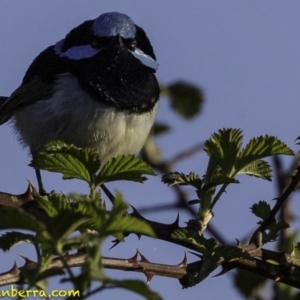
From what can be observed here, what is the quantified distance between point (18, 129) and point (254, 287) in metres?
2.65

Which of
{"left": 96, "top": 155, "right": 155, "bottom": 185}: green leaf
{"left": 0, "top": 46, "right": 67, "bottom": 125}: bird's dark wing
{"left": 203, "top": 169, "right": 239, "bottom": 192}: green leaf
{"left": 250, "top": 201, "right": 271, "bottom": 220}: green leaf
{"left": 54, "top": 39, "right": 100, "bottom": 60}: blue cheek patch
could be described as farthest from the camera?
{"left": 0, "top": 46, "right": 67, "bottom": 125}: bird's dark wing

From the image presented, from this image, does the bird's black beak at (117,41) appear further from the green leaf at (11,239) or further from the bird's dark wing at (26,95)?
the green leaf at (11,239)

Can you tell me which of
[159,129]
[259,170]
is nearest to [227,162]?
[259,170]

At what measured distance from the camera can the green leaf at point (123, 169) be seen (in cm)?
190

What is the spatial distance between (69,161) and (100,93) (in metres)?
2.41

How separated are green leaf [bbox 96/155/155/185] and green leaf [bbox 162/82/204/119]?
163 centimetres

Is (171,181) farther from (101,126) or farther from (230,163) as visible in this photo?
(101,126)

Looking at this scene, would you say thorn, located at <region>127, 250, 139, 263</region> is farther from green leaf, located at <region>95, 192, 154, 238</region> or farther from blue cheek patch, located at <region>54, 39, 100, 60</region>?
blue cheek patch, located at <region>54, 39, 100, 60</region>

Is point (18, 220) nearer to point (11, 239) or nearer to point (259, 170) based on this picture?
point (11, 239)

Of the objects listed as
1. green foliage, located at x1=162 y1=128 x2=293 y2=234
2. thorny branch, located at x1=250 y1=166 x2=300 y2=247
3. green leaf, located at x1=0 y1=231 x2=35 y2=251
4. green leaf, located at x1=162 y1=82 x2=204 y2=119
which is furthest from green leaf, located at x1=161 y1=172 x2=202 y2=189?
green leaf, located at x1=162 y1=82 x2=204 y2=119

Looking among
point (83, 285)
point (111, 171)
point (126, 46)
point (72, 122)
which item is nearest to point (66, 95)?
point (72, 122)

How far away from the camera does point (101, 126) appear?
423 cm

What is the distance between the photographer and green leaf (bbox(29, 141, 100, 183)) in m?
1.82

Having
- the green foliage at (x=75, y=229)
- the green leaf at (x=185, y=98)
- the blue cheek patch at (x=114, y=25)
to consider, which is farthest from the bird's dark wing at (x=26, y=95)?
the green foliage at (x=75, y=229)
